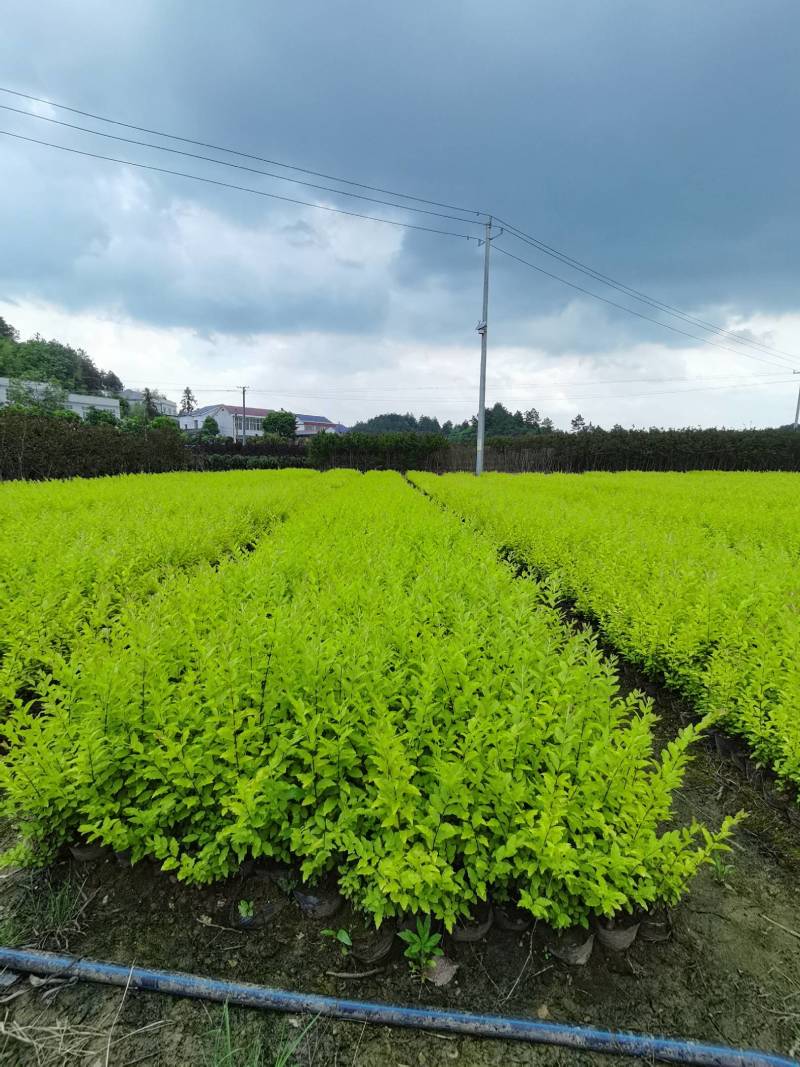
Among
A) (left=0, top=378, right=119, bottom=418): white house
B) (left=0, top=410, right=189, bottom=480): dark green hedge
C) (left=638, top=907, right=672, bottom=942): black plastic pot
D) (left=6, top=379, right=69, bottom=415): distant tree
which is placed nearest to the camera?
(left=638, top=907, right=672, bottom=942): black plastic pot

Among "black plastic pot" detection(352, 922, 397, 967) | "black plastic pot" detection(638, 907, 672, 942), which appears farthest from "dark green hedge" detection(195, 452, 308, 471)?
"black plastic pot" detection(638, 907, 672, 942)

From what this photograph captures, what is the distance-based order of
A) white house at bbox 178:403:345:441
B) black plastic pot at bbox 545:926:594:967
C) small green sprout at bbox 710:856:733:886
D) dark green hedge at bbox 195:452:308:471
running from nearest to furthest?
1. black plastic pot at bbox 545:926:594:967
2. small green sprout at bbox 710:856:733:886
3. dark green hedge at bbox 195:452:308:471
4. white house at bbox 178:403:345:441

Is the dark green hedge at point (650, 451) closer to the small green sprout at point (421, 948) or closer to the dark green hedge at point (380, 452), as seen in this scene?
the dark green hedge at point (380, 452)

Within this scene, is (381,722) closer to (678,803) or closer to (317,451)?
(678,803)

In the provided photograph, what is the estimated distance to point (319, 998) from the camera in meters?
1.54

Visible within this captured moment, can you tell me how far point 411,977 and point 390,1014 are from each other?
17 centimetres

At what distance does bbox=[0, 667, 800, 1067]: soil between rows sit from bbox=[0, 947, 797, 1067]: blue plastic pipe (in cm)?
4

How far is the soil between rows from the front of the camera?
1467 millimetres

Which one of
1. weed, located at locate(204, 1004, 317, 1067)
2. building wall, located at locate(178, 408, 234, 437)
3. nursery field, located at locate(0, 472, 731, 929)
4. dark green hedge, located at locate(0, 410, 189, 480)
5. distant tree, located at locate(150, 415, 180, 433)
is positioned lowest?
weed, located at locate(204, 1004, 317, 1067)

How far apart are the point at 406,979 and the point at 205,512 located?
22.6ft

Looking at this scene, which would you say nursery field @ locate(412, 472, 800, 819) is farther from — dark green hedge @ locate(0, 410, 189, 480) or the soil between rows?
dark green hedge @ locate(0, 410, 189, 480)

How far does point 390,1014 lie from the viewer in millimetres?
1502

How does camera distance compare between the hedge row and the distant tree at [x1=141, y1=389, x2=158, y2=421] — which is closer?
the hedge row

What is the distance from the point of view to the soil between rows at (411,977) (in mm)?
1467
